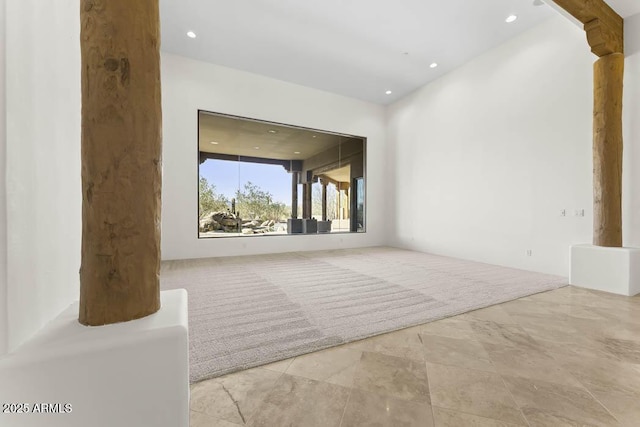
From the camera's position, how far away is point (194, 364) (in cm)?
172

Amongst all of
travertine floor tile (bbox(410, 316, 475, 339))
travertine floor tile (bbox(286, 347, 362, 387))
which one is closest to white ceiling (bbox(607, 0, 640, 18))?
travertine floor tile (bbox(410, 316, 475, 339))

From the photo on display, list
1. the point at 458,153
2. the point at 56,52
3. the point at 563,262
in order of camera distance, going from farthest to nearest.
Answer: the point at 458,153 → the point at 563,262 → the point at 56,52

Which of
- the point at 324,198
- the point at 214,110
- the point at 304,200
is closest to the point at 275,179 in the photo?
the point at 304,200

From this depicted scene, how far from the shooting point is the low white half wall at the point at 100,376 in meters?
0.91

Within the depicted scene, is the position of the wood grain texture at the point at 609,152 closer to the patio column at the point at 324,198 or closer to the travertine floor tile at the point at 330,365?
the travertine floor tile at the point at 330,365

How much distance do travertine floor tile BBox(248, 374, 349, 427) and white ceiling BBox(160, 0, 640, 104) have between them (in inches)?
186

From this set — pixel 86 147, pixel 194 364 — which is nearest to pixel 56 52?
pixel 86 147

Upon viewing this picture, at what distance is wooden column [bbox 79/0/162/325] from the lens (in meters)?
1.11

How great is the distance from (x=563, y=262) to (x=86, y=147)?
5.68 metres

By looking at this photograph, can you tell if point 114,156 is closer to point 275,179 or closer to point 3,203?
point 3,203

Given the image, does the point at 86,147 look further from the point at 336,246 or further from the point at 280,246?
the point at 336,246

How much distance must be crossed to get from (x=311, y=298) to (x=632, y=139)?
468 centimetres

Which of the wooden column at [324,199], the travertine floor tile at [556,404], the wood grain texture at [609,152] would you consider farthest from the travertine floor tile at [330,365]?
the wooden column at [324,199]

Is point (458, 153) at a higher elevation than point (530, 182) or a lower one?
higher
